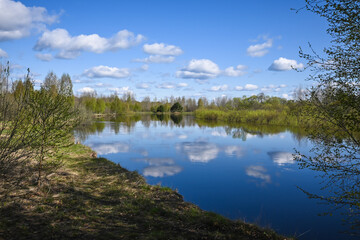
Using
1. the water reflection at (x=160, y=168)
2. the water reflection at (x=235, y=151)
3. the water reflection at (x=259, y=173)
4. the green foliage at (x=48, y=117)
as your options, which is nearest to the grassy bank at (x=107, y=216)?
the green foliage at (x=48, y=117)

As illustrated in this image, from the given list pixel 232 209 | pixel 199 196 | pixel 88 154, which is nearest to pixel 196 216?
pixel 232 209

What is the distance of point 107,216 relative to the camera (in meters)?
5.97

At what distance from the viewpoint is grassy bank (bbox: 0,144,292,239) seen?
508cm

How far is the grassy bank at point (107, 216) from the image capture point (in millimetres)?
5082

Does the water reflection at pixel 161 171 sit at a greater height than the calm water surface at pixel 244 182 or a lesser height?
greater

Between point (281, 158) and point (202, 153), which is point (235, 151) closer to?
point (202, 153)

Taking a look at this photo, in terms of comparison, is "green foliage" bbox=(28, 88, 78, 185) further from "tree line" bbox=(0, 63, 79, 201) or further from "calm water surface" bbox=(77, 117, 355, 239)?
"calm water surface" bbox=(77, 117, 355, 239)

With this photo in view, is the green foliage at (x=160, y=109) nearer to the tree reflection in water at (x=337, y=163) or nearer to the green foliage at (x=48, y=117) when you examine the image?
the green foliage at (x=48, y=117)

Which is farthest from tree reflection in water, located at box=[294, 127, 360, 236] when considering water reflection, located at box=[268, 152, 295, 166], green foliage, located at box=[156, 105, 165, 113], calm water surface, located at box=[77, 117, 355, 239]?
green foliage, located at box=[156, 105, 165, 113]

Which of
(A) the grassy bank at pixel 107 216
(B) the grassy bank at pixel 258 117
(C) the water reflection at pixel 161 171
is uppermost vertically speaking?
(B) the grassy bank at pixel 258 117

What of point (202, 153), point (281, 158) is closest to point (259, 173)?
point (281, 158)

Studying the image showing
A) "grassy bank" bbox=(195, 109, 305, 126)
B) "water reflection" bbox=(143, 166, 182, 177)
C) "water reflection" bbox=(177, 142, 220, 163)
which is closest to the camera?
"water reflection" bbox=(143, 166, 182, 177)

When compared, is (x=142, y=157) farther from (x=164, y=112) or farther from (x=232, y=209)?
(x=164, y=112)

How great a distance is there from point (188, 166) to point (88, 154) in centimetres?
631
